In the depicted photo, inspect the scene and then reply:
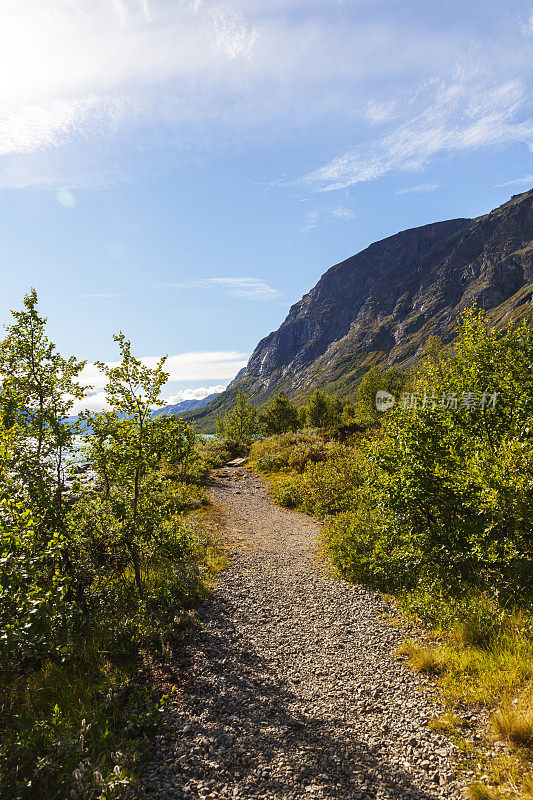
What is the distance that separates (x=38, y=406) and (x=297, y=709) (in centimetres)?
686

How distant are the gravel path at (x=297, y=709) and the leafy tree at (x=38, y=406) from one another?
3.86 meters

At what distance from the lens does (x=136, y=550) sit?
7.10 meters

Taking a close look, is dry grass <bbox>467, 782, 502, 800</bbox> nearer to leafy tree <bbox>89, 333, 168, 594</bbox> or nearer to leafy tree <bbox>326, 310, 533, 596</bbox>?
leafy tree <bbox>326, 310, 533, 596</bbox>

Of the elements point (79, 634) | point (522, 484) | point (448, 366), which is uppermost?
point (448, 366)

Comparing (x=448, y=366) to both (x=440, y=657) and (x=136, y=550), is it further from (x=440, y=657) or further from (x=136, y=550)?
(x=136, y=550)

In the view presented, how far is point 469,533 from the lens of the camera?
7.14 metres

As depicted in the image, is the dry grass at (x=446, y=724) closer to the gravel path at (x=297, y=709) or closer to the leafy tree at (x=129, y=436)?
the gravel path at (x=297, y=709)

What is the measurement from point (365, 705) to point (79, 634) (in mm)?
4735

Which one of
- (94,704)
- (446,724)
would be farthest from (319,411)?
(94,704)

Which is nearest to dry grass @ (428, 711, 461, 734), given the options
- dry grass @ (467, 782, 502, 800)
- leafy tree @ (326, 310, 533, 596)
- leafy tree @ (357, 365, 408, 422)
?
dry grass @ (467, 782, 502, 800)

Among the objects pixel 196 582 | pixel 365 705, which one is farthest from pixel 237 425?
pixel 365 705

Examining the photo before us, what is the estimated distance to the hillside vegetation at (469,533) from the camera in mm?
5270

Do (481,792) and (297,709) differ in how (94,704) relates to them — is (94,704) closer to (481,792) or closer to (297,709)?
(297,709)

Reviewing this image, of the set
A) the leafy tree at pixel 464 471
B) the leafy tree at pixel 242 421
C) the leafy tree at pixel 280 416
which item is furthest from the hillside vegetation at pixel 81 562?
the leafy tree at pixel 280 416
